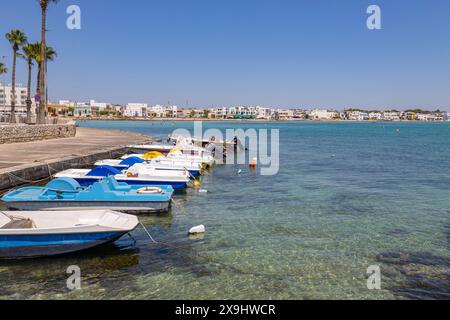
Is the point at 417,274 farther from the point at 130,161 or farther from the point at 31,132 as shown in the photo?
the point at 31,132

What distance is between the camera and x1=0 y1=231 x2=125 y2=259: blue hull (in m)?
9.98

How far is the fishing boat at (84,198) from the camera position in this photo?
1431cm

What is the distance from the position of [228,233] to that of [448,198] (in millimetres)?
13844

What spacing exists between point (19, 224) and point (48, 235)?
111 cm

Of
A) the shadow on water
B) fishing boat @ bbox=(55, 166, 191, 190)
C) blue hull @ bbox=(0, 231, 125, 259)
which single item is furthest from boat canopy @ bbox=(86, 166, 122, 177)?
the shadow on water

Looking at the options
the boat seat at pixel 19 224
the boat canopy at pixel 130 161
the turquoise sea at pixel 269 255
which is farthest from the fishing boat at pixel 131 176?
the boat seat at pixel 19 224

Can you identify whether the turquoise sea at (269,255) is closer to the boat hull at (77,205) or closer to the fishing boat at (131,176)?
the boat hull at (77,205)

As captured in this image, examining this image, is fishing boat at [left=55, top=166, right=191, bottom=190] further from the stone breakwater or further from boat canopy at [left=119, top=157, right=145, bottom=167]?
the stone breakwater

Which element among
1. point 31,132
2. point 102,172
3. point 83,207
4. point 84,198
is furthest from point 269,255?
point 31,132

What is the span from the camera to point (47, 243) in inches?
400

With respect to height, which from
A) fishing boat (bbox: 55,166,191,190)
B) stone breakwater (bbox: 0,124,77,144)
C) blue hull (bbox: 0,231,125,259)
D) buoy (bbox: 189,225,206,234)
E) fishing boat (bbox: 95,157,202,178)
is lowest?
buoy (bbox: 189,225,206,234)

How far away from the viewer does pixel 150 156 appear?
2853 cm
